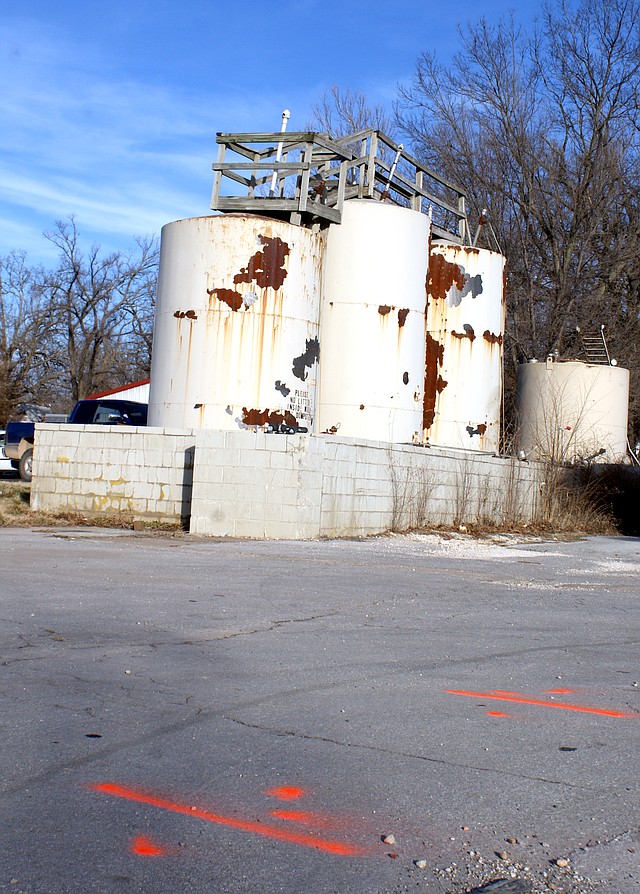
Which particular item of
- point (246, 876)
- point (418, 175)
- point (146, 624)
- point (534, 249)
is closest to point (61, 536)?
point (146, 624)

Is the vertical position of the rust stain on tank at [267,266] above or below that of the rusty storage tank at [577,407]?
above

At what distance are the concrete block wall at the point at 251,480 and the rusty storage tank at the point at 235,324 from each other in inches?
67.1

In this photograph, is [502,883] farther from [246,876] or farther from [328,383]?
[328,383]

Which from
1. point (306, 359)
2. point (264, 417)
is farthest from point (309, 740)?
point (306, 359)

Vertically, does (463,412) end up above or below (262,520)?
above

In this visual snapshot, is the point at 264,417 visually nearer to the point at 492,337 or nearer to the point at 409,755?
the point at 492,337

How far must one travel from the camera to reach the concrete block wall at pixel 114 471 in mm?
16844

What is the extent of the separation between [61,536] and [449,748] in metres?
10.6

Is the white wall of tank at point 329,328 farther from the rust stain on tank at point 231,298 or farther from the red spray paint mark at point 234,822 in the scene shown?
the red spray paint mark at point 234,822

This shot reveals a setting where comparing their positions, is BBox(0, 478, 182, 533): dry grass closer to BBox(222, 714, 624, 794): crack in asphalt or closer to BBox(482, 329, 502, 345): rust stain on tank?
BBox(482, 329, 502, 345): rust stain on tank

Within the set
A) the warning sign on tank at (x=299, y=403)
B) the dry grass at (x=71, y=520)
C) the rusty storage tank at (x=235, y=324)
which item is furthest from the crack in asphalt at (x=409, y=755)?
the warning sign on tank at (x=299, y=403)

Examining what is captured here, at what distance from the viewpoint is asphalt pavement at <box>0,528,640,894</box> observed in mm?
3570

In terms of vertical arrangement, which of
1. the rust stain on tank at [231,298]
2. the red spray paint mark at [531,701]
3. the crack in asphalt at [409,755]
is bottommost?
the crack in asphalt at [409,755]

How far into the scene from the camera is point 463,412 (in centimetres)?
2366
